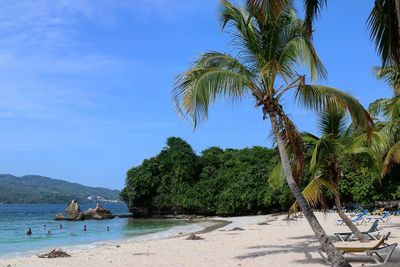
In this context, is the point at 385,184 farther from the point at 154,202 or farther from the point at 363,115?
the point at 154,202

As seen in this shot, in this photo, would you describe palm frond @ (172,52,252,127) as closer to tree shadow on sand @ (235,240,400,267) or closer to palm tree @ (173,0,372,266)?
palm tree @ (173,0,372,266)

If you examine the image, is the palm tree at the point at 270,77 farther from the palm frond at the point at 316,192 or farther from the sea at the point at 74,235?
the sea at the point at 74,235

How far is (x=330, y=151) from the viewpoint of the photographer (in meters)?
12.2

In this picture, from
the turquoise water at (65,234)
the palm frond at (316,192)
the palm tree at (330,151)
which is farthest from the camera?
the turquoise water at (65,234)

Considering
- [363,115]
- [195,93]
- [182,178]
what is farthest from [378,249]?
[182,178]

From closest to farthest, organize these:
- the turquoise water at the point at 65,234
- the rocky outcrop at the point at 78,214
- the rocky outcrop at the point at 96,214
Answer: the turquoise water at the point at 65,234, the rocky outcrop at the point at 78,214, the rocky outcrop at the point at 96,214

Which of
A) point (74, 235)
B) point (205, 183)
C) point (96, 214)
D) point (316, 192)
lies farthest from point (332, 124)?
point (96, 214)

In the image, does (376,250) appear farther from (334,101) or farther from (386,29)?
(386,29)

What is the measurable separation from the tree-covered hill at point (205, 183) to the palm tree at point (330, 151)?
28167mm

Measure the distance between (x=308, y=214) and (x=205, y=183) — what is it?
46706 millimetres

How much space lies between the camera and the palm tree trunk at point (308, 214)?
8750 millimetres

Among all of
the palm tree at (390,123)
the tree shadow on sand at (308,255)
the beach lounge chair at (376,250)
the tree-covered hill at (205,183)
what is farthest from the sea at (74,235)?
the beach lounge chair at (376,250)

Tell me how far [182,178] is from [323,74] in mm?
48535

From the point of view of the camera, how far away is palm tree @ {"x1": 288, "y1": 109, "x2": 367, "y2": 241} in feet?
37.9
